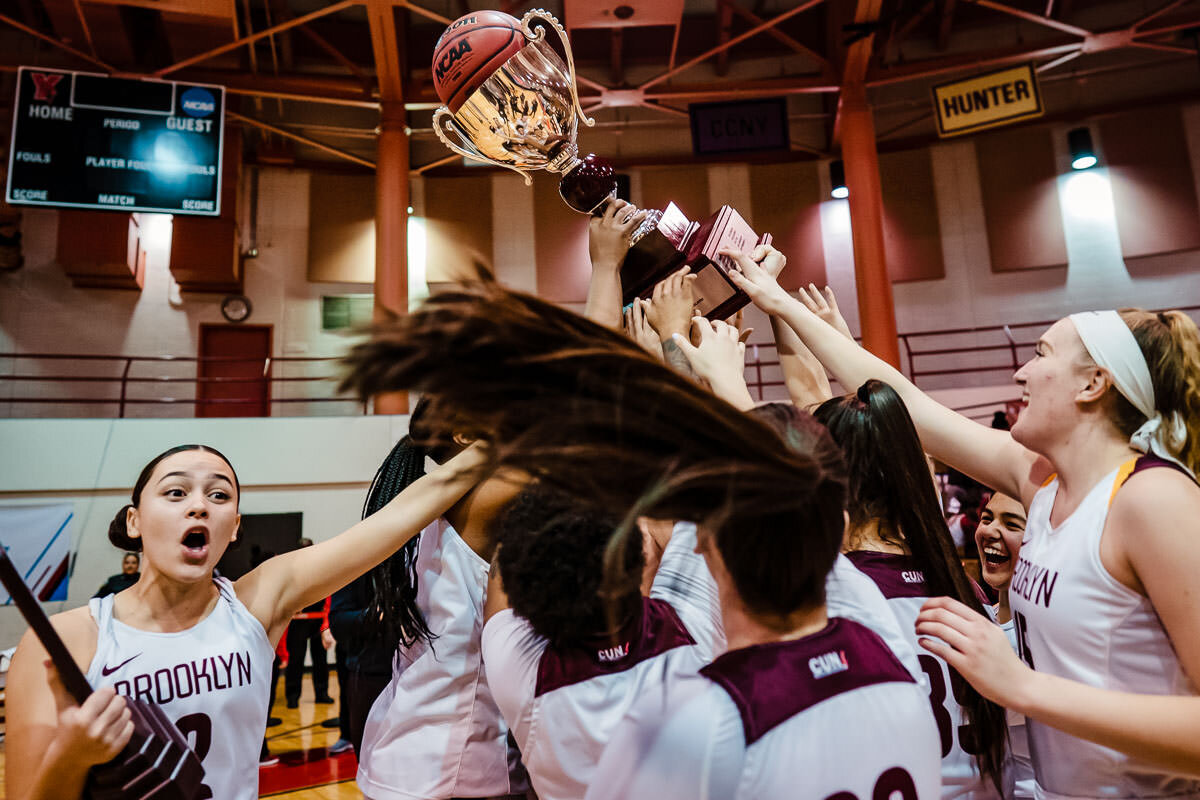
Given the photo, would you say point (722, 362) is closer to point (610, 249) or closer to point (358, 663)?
point (610, 249)

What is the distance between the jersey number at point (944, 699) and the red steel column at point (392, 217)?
827 centimetres

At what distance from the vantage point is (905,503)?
4.99 feet

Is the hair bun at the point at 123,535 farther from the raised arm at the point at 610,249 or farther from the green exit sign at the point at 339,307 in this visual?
the green exit sign at the point at 339,307

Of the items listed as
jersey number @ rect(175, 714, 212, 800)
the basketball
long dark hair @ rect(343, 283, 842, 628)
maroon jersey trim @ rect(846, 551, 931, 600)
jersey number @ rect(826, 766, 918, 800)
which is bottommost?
jersey number @ rect(175, 714, 212, 800)

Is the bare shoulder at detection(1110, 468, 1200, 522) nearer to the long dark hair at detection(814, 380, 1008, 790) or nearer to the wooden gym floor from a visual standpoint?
the long dark hair at detection(814, 380, 1008, 790)

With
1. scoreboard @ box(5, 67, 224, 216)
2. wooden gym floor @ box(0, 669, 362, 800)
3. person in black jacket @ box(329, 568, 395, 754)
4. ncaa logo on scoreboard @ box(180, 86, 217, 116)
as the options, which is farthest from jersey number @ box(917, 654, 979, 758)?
ncaa logo on scoreboard @ box(180, 86, 217, 116)

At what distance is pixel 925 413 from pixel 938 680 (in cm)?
60

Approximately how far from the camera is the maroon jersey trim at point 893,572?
150 centimetres

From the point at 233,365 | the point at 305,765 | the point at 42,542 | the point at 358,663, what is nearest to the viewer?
the point at 358,663

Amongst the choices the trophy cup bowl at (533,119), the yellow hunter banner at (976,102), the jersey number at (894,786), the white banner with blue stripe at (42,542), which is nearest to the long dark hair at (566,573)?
the jersey number at (894,786)

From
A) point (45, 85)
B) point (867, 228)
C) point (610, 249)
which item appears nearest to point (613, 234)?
point (610, 249)

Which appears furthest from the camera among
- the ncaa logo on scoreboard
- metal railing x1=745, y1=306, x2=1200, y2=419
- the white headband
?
metal railing x1=745, y1=306, x2=1200, y2=419

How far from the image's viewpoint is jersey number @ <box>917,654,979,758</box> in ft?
5.01

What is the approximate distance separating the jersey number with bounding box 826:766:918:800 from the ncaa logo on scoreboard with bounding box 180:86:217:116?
8.90 meters
